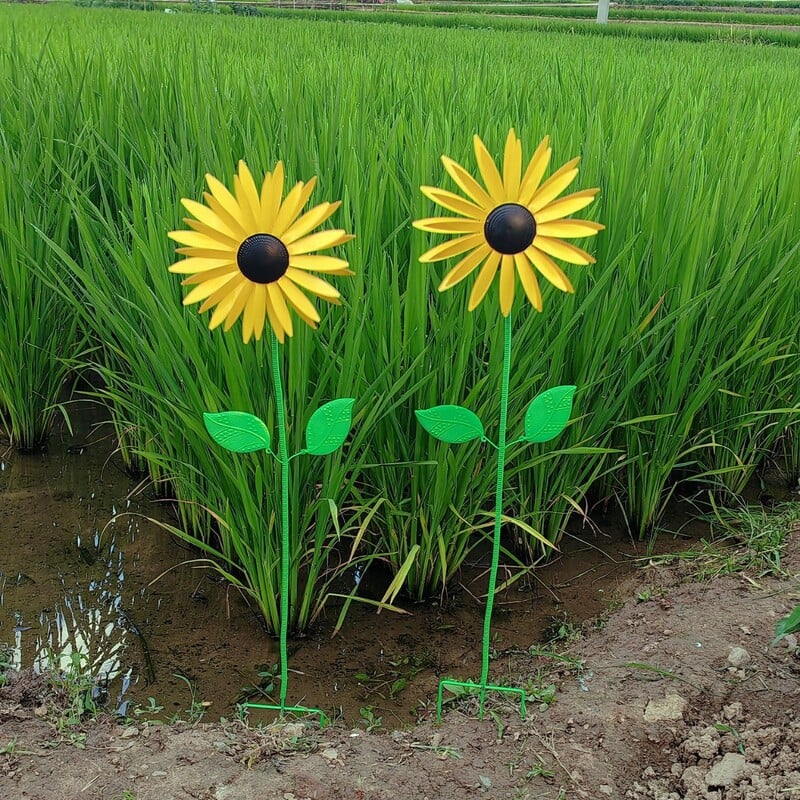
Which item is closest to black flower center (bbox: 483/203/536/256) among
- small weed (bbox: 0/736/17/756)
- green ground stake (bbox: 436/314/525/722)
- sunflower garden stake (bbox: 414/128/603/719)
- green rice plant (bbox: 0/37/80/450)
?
sunflower garden stake (bbox: 414/128/603/719)

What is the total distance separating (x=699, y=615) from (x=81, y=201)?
4.33 ft

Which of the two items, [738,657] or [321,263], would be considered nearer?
[321,263]

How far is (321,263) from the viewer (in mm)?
708

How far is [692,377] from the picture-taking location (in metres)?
1.52

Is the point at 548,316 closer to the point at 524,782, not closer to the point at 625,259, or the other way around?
the point at 625,259

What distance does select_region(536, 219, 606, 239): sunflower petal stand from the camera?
0.73m

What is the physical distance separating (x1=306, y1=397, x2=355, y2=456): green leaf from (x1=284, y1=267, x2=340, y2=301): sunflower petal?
15 cm

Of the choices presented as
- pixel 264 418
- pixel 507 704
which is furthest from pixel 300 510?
pixel 507 704

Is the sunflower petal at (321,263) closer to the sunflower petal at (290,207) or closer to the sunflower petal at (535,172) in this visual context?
the sunflower petal at (290,207)

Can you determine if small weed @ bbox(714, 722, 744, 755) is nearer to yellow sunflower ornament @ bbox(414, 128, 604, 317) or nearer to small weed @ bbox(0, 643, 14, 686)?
yellow sunflower ornament @ bbox(414, 128, 604, 317)

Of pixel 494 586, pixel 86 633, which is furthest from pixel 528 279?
pixel 86 633

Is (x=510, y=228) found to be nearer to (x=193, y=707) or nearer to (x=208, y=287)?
(x=208, y=287)

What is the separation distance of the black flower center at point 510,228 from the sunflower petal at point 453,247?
1 centimetres

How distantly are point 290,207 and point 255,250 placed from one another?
5 centimetres
